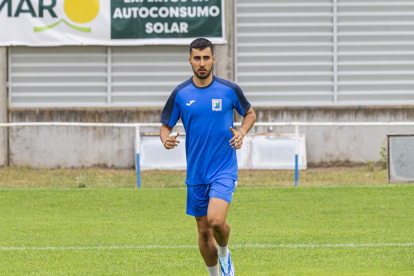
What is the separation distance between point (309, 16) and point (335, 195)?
312 inches

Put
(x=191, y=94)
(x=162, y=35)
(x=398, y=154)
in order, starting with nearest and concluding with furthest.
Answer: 1. (x=191, y=94)
2. (x=398, y=154)
3. (x=162, y=35)

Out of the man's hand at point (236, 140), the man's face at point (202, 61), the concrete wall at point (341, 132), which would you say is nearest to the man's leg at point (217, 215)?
the man's hand at point (236, 140)

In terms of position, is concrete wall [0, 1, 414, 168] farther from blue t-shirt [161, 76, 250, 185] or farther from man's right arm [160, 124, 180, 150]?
blue t-shirt [161, 76, 250, 185]

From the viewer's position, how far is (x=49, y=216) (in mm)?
13250

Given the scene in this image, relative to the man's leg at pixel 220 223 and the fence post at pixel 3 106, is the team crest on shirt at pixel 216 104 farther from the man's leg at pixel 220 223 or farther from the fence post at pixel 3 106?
the fence post at pixel 3 106

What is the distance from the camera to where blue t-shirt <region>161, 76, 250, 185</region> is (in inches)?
294

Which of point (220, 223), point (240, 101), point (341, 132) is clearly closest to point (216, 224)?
point (220, 223)

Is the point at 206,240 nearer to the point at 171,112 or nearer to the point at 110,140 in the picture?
the point at 171,112

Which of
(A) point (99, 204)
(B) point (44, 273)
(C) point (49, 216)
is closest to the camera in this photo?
(B) point (44, 273)

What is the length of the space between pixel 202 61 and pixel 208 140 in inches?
25.9

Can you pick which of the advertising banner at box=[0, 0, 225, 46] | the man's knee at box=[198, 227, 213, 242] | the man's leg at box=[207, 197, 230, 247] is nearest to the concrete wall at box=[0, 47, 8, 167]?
the advertising banner at box=[0, 0, 225, 46]

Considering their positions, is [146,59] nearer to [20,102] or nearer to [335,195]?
[20,102]

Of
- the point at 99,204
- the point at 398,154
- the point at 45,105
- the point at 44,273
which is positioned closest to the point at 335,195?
the point at 398,154

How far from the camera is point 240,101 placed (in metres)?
7.70
